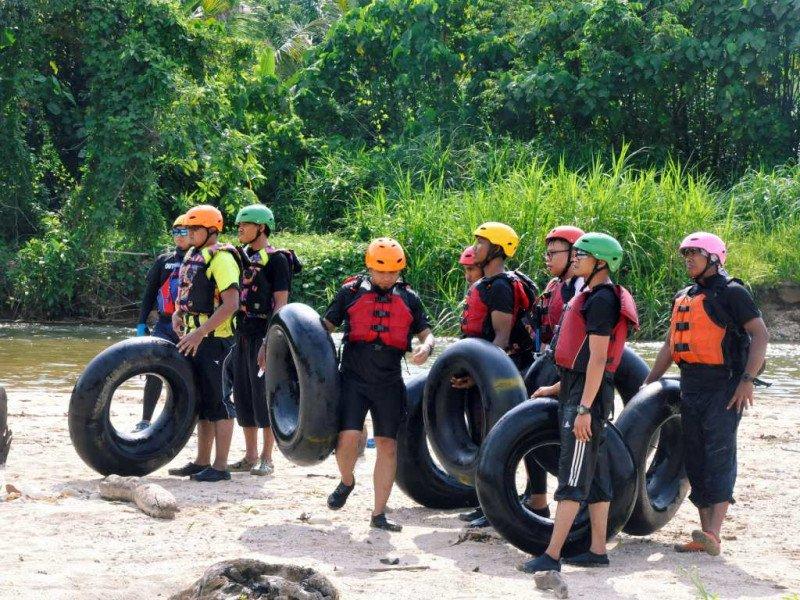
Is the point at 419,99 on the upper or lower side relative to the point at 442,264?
upper

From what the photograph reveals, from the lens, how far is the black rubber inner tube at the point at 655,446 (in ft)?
19.4

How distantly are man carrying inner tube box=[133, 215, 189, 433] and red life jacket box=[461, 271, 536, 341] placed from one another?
249 centimetres

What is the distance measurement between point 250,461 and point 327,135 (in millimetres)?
17530

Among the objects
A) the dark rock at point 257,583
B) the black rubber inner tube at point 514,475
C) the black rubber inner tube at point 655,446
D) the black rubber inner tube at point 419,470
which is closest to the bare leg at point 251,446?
the black rubber inner tube at point 419,470

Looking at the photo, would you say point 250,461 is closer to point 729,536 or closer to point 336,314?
point 336,314

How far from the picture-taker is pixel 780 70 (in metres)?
21.1

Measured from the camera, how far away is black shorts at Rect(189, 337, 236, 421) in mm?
7457

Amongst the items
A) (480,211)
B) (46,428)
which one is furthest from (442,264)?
(46,428)

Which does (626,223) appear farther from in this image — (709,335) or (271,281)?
(709,335)

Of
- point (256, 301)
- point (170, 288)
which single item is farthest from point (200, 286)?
point (170, 288)

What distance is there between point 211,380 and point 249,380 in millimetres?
242

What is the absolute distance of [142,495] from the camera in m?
6.32

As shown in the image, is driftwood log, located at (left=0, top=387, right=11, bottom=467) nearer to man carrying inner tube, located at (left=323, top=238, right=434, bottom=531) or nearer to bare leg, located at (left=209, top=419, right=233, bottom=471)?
bare leg, located at (left=209, top=419, right=233, bottom=471)

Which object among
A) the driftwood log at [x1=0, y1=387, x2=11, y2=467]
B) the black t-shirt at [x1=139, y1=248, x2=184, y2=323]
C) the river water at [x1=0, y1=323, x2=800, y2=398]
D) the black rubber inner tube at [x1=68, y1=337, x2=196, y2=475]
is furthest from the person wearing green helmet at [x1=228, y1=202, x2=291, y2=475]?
the river water at [x1=0, y1=323, x2=800, y2=398]
